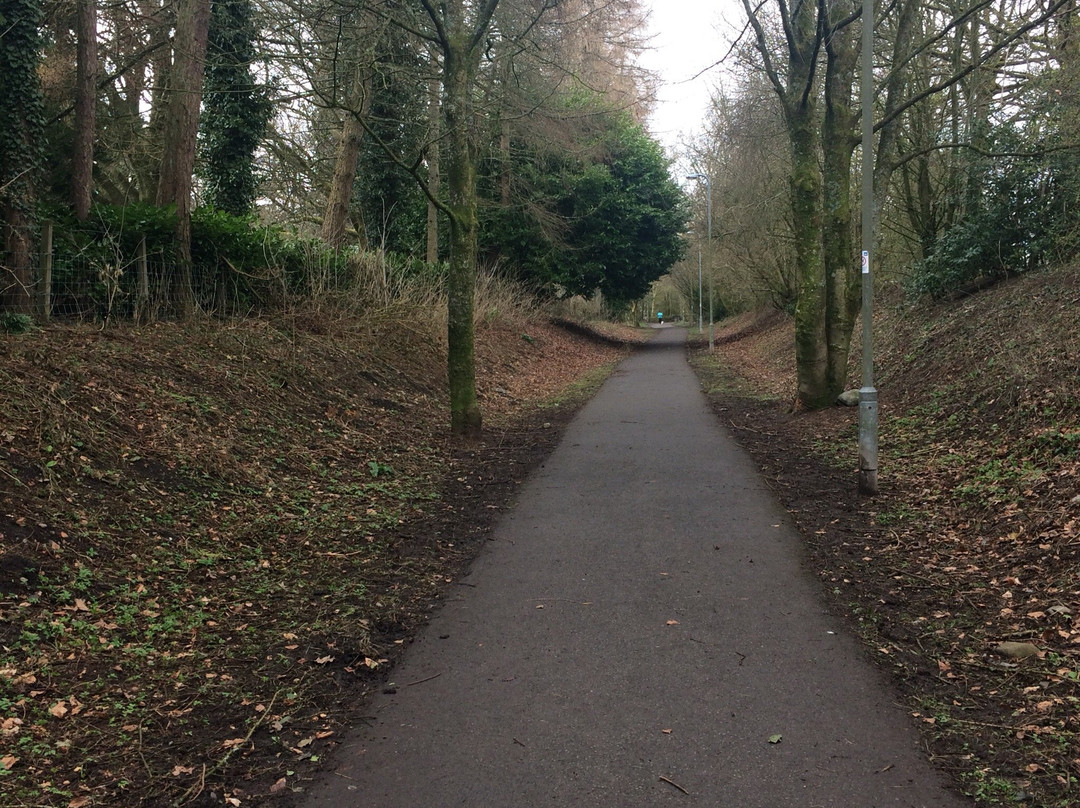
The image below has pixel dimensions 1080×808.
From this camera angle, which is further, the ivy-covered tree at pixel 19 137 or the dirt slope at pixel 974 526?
the ivy-covered tree at pixel 19 137

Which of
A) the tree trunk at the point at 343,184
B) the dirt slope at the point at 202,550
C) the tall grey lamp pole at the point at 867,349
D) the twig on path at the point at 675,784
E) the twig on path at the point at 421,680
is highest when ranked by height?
the tree trunk at the point at 343,184

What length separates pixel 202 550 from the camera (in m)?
6.56

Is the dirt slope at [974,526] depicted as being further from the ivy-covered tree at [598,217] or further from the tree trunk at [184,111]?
the ivy-covered tree at [598,217]

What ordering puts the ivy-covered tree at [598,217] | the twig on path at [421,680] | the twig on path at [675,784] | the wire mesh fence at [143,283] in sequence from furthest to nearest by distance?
1. the ivy-covered tree at [598,217]
2. the wire mesh fence at [143,283]
3. the twig on path at [421,680]
4. the twig on path at [675,784]

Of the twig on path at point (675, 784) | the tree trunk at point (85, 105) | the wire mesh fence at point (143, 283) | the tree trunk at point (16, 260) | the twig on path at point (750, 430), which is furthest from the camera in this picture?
the tree trunk at point (85, 105)

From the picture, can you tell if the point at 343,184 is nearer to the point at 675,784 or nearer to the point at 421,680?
the point at 421,680

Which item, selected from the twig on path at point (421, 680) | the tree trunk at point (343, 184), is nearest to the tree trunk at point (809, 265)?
the tree trunk at point (343, 184)

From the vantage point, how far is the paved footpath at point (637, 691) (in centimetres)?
356

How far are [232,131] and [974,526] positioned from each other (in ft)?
50.0

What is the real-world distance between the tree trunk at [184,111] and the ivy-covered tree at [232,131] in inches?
71.4

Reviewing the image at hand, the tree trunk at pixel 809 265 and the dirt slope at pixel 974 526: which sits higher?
the tree trunk at pixel 809 265

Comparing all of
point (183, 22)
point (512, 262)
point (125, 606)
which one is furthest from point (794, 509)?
point (512, 262)

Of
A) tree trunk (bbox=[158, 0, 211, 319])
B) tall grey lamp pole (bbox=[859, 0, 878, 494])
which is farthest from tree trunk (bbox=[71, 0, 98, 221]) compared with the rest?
tall grey lamp pole (bbox=[859, 0, 878, 494])

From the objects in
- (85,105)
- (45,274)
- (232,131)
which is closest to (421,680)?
(45,274)
